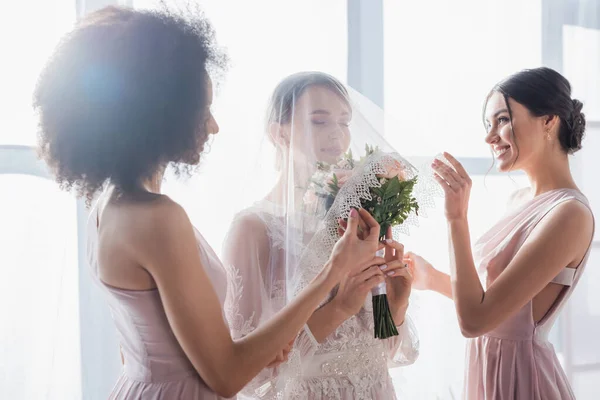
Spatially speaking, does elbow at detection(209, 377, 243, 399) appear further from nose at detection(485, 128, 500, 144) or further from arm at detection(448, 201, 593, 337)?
nose at detection(485, 128, 500, 144)

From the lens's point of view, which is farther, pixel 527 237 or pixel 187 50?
pixel 527 237

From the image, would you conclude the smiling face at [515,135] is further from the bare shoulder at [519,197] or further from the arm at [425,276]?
the arm at [425,276]

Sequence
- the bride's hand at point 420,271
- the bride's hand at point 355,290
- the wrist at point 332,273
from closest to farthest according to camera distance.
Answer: the wrist at point 332,273 < the bride's hand at point 355,290 < the bride's hand at point 420,271

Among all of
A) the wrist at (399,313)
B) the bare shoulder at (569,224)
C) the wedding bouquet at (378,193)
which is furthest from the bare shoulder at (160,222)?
the bare shoulder at (569,224)

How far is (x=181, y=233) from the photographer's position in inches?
42.3

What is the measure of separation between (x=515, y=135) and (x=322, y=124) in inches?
23.6

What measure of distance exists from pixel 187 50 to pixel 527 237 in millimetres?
1043

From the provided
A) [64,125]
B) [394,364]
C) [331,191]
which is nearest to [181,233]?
[64,125]

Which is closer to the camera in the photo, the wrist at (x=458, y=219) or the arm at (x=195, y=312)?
the arm at (x=195, y=312)

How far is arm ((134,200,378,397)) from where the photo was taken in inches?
41.7

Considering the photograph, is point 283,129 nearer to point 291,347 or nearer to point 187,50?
point 187,50

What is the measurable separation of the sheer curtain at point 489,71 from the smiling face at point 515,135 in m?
0.61

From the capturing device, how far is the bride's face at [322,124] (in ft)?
4.80

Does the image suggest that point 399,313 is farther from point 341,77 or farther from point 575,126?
point 341,77
